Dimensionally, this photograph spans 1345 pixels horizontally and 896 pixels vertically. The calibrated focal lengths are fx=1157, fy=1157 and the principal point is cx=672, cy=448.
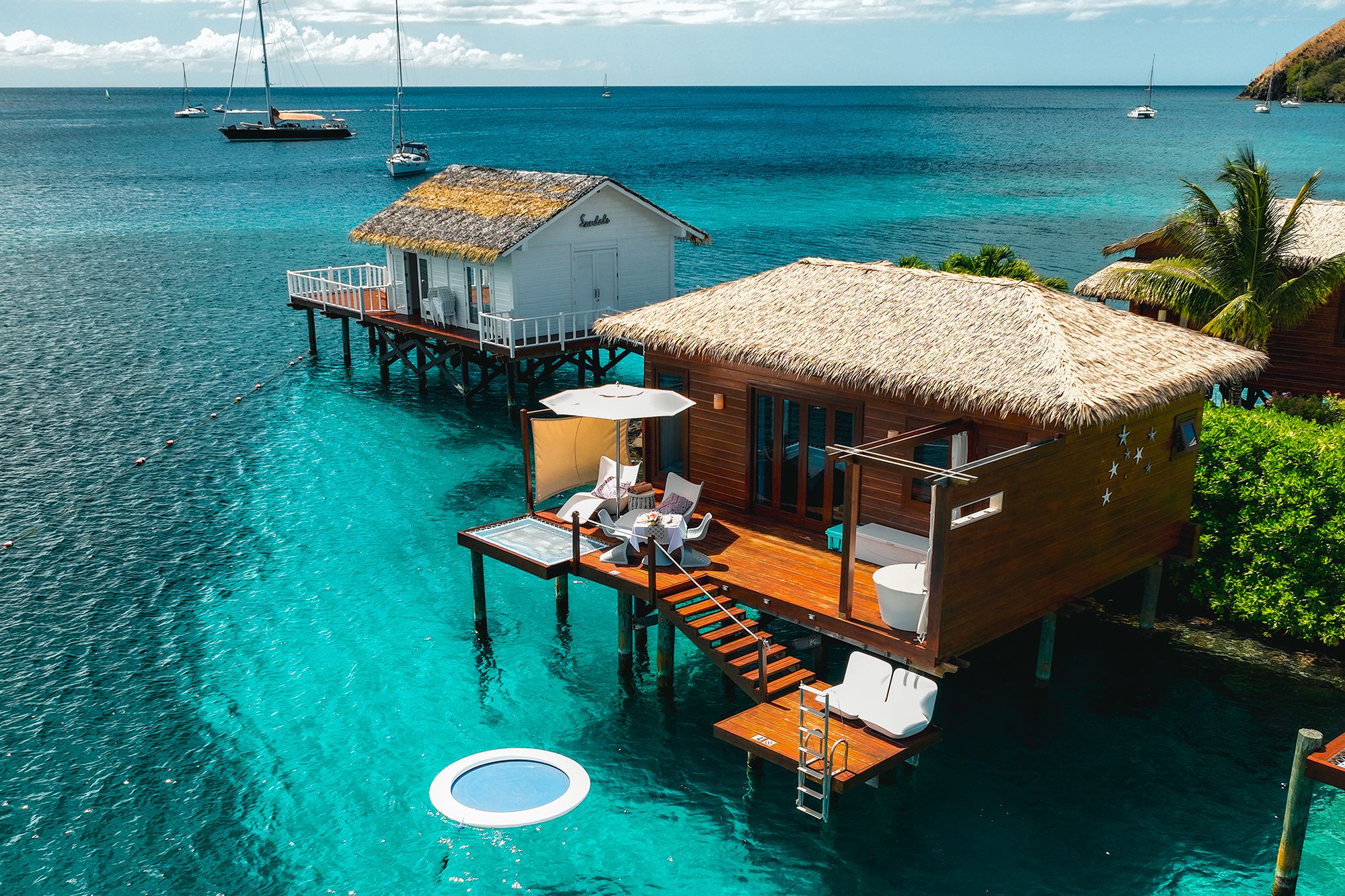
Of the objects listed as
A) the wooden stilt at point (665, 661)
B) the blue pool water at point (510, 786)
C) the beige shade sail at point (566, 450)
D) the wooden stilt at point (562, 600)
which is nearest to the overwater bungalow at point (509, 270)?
the beige shade sail at point (566, 450)

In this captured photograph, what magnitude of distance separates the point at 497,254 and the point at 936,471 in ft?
63.3

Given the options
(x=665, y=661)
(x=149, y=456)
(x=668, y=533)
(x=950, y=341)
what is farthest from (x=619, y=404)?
(x=149, y=456)

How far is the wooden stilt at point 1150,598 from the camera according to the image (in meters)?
18.8

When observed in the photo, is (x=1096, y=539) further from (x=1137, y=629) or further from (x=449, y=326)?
(x=449, y=326)

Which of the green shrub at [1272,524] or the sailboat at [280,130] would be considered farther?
the sailboat at [280,130]

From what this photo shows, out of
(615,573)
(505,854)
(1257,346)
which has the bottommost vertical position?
(505,854)

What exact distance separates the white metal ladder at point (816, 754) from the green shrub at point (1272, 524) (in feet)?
27.7

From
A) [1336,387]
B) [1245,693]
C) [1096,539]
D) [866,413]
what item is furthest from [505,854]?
[1336,387]

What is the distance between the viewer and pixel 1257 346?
23672mm

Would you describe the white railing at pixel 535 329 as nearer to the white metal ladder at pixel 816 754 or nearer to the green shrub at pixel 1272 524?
the green shrub at pixel 1272 524

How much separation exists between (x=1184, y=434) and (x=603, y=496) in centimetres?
906

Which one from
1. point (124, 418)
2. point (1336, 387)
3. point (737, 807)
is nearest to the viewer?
point (737, 807)

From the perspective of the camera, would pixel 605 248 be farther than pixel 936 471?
Yes

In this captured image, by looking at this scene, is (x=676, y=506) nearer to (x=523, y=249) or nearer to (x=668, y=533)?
(x=668, y=533)
